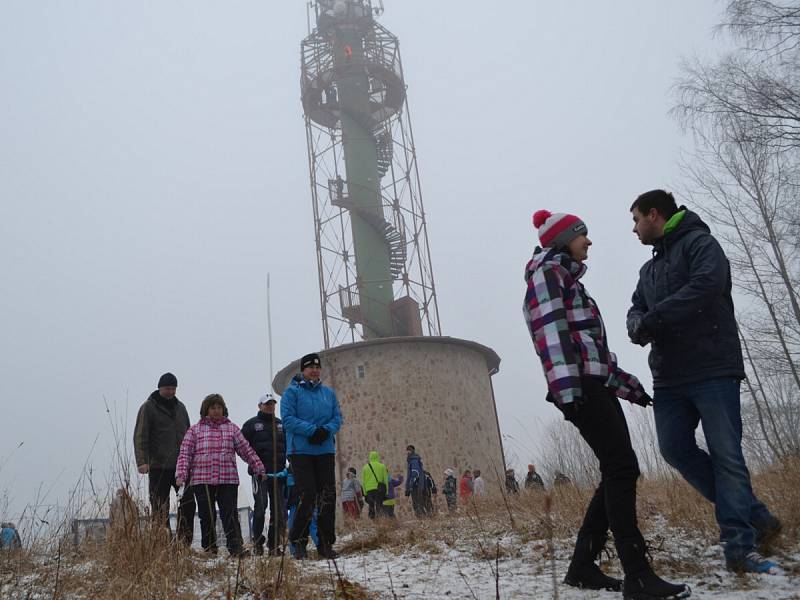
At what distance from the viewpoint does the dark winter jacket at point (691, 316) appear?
119 inches

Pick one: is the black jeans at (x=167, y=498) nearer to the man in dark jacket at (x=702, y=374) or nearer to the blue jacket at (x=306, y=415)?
the blue jacket at (x=306, y=415)

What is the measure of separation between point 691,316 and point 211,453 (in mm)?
3881

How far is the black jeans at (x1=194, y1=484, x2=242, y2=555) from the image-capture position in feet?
16.0

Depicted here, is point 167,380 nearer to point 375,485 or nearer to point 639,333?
point 639,333

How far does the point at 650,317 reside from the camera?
3082mm

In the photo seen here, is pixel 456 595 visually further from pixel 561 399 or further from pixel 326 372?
pixel 326 372

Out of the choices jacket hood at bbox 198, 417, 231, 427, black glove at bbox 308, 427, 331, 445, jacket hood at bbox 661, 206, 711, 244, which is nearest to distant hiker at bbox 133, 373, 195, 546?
jacket hood at bbox 198, 417, 231, 427

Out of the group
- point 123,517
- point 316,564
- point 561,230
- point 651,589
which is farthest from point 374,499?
point 651,589

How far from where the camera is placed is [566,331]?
288 cm

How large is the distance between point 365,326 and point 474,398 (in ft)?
13.0

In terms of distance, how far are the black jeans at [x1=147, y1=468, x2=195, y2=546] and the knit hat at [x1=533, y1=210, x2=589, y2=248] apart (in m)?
3.07

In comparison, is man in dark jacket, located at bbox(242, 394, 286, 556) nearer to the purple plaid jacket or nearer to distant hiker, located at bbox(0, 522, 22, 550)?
distant hiker, located at bbox(0, 522, 22, 550)

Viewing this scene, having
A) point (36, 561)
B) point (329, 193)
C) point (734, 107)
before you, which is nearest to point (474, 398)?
point (329, 193)

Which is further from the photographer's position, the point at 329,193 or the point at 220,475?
the point at 329,193
